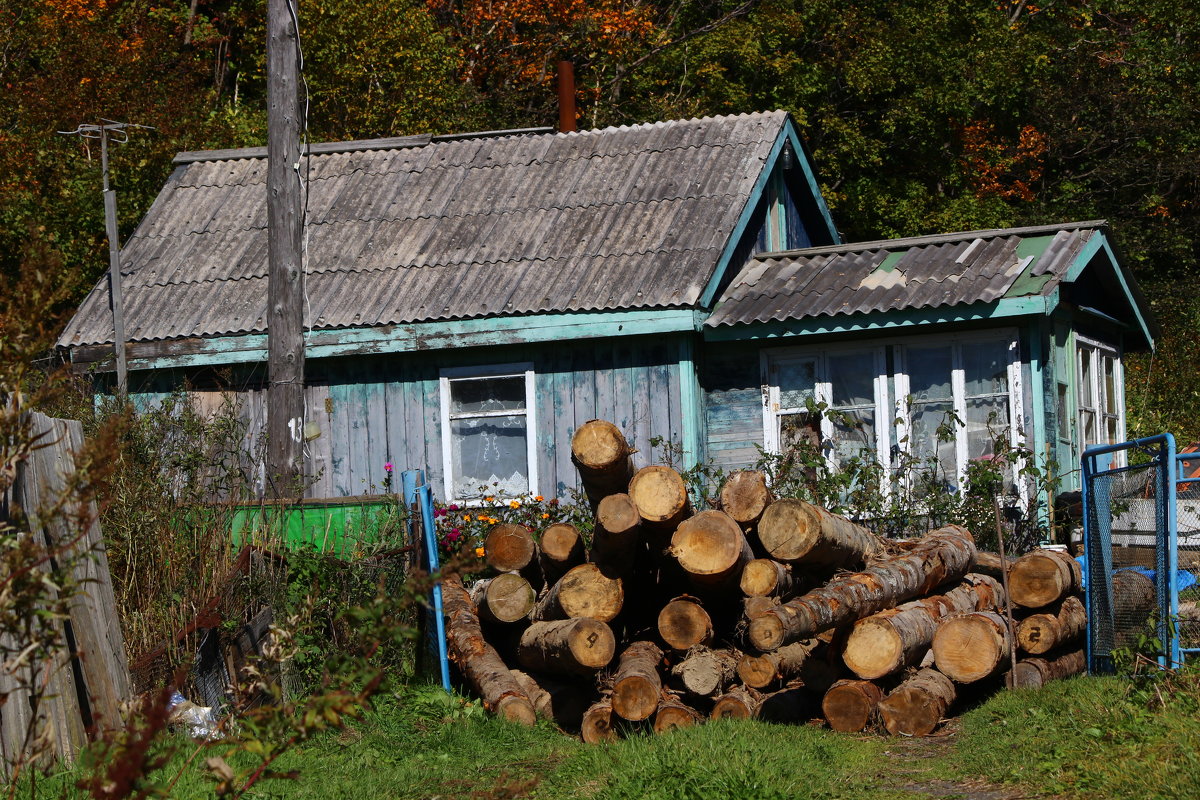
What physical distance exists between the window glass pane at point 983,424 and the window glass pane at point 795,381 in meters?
1.46

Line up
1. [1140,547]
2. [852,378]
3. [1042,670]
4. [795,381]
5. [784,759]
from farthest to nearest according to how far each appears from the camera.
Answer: [795,381] < [852,378] < [1042,670] < [1140,547] < [784,759]

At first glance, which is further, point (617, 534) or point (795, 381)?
point (795, 381)

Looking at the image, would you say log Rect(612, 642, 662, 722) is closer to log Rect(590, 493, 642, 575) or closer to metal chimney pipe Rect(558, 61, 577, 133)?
log Rect(590, 493, 642, 575)

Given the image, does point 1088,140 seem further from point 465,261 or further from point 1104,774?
point 1104,774

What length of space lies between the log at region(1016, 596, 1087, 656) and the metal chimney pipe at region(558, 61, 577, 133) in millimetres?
9768

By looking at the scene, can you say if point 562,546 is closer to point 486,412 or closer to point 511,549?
point 511,549

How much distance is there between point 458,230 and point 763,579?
7435 mm

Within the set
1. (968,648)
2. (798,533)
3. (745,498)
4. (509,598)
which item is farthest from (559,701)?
(968,648)

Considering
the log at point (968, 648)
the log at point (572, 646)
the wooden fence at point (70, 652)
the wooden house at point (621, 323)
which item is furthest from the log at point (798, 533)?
the wooden house at point (621, 323)

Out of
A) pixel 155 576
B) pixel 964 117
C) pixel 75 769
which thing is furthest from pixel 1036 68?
pixel 75 769

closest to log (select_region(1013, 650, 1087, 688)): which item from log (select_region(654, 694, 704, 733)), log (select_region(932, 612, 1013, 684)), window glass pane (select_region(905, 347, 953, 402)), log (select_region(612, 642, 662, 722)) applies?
log (select_region(932, 612, 1013, 684))

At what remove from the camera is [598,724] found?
8.03 metres

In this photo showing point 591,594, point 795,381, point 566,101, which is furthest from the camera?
point 566,101

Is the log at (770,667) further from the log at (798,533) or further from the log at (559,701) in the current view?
the log at (559,701)
